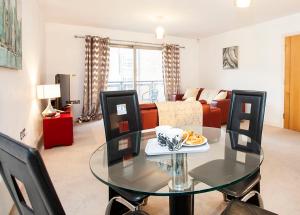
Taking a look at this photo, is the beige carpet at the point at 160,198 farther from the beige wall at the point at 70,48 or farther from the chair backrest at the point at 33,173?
the beige wall at the point at 70,48

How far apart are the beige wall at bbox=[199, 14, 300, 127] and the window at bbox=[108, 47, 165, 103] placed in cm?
181

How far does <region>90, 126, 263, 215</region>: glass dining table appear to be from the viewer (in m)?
1.09

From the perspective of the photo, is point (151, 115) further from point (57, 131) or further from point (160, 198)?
point (160, 198)

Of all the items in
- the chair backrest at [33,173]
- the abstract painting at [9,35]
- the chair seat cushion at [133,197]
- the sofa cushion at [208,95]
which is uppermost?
the abstract painting at [9,35]

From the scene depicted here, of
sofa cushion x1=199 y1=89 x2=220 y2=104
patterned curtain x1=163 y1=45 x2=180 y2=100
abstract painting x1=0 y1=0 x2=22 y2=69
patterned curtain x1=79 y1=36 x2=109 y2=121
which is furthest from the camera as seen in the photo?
patterned curtain x1=163 y1=45 x2=180 y2=100

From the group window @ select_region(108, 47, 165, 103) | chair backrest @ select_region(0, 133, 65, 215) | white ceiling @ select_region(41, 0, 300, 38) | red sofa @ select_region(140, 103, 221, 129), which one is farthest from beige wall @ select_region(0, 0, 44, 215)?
window @ select_region(108, 47, 165, 103)

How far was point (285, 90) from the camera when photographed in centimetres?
459

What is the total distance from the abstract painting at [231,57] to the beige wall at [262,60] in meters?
0.11

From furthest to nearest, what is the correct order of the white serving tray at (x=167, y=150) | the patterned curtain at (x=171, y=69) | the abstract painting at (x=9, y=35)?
1. the patterned curtain at (x=171, y=69)
2. the abstract painting at (x=9, y=35)
3. the white serving tray at (x=167, y=150)

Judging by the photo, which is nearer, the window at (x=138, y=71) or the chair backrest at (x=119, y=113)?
the chair backrest at (x=119, y=113)

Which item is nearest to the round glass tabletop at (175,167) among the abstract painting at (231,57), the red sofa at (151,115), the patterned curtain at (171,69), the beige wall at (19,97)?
the beige wall at (19,97)

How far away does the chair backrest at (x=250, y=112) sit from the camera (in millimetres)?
1760

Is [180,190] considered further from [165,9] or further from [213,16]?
[213,16]

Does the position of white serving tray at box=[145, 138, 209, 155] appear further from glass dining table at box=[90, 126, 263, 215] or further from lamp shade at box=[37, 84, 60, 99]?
lamp shade at box=[37, 84, 60, 99]
